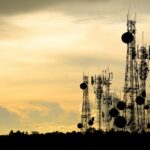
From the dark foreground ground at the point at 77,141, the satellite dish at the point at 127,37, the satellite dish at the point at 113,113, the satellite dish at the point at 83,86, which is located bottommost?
the dark foreground ground at the point at 77,141

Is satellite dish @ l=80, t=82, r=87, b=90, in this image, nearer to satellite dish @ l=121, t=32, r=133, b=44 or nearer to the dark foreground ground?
satellite dish @ l=121, t=32, r=133, b=44

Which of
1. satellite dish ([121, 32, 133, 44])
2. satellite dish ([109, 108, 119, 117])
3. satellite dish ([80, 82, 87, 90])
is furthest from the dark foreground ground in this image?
satellite dish ([80, 82, 87, 90])

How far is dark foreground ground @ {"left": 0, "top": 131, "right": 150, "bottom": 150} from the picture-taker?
24.6m

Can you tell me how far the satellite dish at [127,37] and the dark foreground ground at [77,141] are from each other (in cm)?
2216

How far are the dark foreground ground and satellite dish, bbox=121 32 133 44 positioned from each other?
22.2m

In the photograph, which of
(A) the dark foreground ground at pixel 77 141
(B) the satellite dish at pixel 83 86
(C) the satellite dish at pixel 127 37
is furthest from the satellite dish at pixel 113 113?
(A) the dark foreground ground at pixel 77 141

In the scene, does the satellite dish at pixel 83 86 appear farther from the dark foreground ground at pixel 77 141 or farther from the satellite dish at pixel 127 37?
the dark foreground ground at pixel 77 141

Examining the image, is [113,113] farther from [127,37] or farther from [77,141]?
[77,141]

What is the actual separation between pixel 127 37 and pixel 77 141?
24.3m

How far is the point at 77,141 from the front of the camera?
26.2 meters

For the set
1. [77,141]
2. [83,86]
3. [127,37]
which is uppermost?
[83,86]

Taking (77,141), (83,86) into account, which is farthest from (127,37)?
(77,141)

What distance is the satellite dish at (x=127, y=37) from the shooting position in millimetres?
48844

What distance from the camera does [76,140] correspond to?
26406 millimetres
